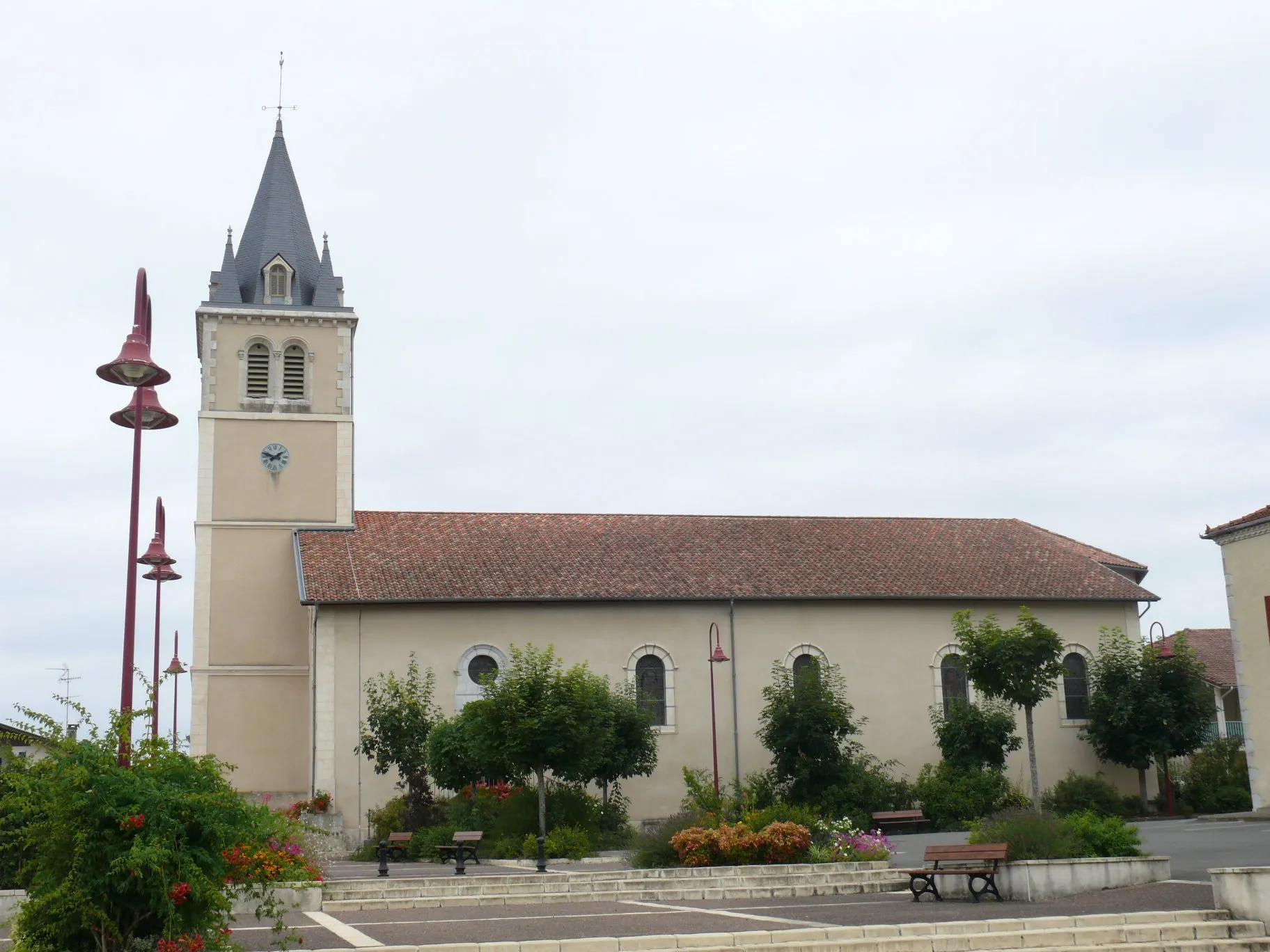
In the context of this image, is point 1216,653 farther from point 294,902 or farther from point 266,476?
point 294,902

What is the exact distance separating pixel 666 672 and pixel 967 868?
1719cm

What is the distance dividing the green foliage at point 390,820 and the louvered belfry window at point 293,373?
1211cm

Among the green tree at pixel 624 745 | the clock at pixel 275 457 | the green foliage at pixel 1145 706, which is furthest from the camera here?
the clock at pixel 275 457

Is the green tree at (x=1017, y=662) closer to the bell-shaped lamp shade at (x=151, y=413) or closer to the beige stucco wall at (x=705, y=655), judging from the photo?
the beige stucco wall at (x=705, y=655)

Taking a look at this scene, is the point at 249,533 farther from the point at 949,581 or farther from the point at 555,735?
the point at 949,581

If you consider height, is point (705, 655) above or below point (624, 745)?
above

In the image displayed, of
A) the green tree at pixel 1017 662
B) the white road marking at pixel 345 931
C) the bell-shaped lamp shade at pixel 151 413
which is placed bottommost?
the white road marking at pixel 345 931

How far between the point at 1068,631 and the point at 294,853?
25420mm

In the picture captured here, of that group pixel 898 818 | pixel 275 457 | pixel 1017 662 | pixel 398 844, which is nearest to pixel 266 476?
pixel 275 457

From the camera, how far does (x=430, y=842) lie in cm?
2681

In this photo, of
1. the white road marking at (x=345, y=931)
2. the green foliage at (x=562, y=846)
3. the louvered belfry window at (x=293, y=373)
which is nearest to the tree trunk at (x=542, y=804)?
the green foliage at (x=562, y=846)

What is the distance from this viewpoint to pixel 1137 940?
13.2 meters

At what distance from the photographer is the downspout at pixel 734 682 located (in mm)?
33031

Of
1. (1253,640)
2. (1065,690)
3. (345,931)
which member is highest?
(1253,640)
